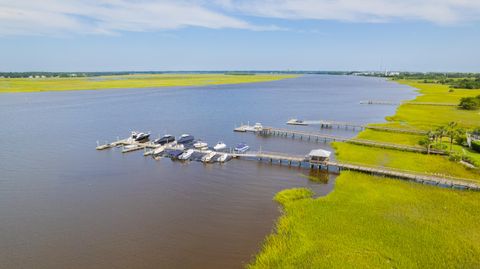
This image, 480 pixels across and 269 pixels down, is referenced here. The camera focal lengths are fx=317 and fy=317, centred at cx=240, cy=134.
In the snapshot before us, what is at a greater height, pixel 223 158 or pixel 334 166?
pixel 223 158

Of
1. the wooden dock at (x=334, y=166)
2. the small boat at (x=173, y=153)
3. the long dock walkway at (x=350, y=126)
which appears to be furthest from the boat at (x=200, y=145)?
the long dock walkway at (x=350, y=126)

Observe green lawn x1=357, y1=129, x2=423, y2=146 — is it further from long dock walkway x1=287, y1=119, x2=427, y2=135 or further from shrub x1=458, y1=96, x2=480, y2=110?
shrub x1=458, y1=96, x2=480, y2=110

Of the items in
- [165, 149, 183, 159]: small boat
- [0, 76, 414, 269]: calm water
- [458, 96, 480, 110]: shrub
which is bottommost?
[0, 76, 414, 269]: calm water

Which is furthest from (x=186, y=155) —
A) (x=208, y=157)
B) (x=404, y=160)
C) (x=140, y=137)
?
(x=404, y=160)

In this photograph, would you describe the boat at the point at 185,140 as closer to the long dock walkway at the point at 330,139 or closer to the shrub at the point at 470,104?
the long dock walkway at the point at 330,139

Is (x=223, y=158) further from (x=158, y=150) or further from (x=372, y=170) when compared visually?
(x=372, y=170)

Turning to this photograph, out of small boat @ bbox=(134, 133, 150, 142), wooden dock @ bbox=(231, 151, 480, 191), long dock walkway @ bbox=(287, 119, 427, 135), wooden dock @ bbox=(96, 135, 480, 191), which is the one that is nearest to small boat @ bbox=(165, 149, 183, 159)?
wooden dock @ bbox=(96, 135, 480, 191)

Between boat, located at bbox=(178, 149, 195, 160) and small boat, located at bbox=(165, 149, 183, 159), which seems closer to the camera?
boat, located at bbox=(178, 149, 195, 160)
